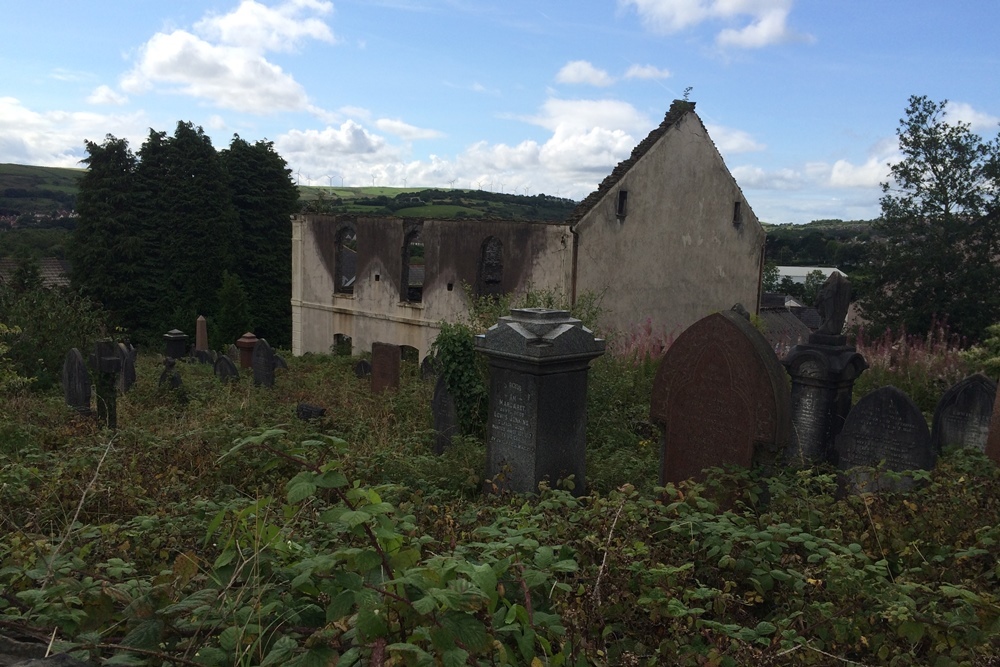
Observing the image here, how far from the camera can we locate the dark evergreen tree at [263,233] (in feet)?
103

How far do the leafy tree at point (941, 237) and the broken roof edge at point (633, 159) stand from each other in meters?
8.89

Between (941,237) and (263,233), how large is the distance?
82.4 feet

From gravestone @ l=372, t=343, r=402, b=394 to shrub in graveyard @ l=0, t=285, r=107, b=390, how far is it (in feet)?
17.8

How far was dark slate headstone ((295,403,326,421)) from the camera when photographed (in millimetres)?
9359

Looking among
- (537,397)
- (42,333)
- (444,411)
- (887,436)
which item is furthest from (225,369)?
(887,436)

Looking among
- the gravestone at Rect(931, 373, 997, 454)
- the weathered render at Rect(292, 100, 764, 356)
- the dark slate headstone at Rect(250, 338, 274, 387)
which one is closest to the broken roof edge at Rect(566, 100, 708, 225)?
the weathered render at Rect(292, 100, 764, 356)

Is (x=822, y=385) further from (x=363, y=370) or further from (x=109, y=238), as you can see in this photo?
(x=109, y=238)

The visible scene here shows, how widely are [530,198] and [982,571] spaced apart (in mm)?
59109

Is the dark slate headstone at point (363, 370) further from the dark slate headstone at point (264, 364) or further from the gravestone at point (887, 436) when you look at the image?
the gravestone at point (887, 436)

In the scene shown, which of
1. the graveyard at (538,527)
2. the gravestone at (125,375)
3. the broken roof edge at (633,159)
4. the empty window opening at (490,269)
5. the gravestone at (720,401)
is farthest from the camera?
the empty window opening at (490,269)

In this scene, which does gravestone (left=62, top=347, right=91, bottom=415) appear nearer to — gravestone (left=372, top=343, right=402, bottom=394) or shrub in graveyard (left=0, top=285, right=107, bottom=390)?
shrub in graveyard (left=0, top=285, right=107, bottom=390)

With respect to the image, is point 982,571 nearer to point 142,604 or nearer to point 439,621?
point 439,621

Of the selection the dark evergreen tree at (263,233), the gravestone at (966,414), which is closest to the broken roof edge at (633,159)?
the gravestone at (966,414)

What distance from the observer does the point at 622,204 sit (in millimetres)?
16312
